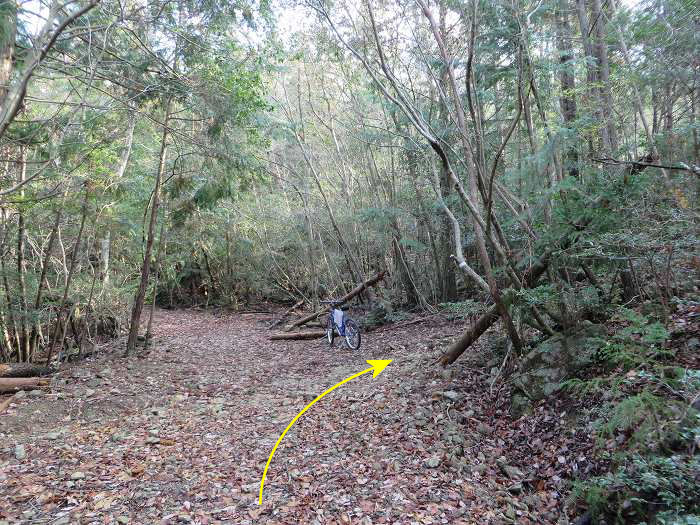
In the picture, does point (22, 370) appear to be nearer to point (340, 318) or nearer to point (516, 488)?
point (340, 318)

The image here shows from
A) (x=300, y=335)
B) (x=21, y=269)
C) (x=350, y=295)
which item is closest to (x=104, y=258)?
(x=21, y=269)

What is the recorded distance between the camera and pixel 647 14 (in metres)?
5.49

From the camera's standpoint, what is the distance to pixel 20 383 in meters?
6.23

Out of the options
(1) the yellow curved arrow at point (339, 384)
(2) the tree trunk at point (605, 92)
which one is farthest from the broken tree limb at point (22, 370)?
(2) the tree trunk at point (605, 92)

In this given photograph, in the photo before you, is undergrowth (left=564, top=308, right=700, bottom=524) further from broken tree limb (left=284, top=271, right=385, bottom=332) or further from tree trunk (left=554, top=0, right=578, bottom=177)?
broken tree limb (left=284, top=271, right=385, bottom=332)

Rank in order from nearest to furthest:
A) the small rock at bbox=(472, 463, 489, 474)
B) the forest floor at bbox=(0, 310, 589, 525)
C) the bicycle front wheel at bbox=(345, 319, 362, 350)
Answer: the forest floor at bbox=(0, 310, 589, 525), the small rock at bbox=(472, 463, 489, 474), the bicycle front wheel at bbox=(345, 319, 362, 350)

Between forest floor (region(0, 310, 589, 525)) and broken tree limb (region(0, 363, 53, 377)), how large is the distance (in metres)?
0.28

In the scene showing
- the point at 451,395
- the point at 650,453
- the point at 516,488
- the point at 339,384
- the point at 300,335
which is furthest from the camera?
the point at 300,335

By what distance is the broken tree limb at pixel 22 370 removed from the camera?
6.42 meters

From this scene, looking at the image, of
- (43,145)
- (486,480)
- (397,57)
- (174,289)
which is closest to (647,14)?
(397,57)

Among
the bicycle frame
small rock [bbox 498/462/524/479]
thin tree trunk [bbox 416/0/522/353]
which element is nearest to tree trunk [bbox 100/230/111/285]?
the bicycle frame

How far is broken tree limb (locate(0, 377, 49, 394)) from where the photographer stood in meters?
6.05

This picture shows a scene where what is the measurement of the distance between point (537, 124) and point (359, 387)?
5.99 metres

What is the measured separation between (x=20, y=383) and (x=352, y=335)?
5891 millimetres
